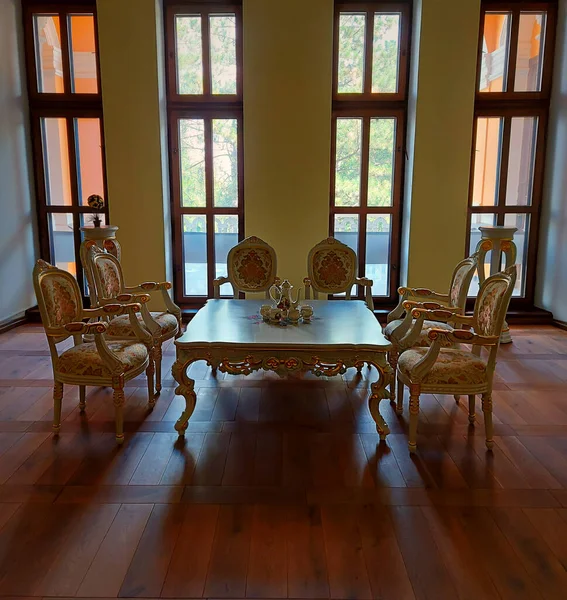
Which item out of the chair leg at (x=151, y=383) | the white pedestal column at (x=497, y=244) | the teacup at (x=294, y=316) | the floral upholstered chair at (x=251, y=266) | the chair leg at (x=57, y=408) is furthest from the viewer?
the white pedestal column at (x=497, y=244)

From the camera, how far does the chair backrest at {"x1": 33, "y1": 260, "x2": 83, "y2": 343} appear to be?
9.68 ft

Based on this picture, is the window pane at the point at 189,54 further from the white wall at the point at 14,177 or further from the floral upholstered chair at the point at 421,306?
the floral upholstered chair at the point at 421,306

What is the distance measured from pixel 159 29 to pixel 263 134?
1.49 m

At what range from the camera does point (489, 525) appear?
2248mm

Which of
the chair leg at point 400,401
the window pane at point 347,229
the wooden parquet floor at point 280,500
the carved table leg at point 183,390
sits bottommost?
the wooden parquet floor at point 280,500

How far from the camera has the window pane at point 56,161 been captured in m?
5.84

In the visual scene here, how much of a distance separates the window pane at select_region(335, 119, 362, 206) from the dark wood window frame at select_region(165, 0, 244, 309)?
106cm

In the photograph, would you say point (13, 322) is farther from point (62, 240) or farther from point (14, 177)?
point (14, 177)

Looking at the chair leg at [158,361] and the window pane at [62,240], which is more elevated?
the window pane at [62,240]

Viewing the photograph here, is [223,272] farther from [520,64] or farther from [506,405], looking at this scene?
[520,64]

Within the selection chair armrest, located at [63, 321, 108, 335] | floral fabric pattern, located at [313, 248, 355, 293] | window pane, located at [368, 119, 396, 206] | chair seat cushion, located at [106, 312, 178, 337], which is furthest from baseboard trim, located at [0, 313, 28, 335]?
window pane, located at [368, 119, 396, 206]

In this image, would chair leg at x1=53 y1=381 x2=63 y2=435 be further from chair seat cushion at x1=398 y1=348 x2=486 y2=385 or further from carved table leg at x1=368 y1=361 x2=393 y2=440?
chair seat cushion at x1=398 y1=348 x2=486 y2=385

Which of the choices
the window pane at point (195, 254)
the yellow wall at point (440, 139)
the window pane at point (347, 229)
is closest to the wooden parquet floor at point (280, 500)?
the yellow wall at point (440, 139)

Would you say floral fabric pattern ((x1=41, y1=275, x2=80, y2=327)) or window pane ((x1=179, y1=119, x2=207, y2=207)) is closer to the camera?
floral fabric pattern ((x1=41, y1=275, x2=80, y2=327))
